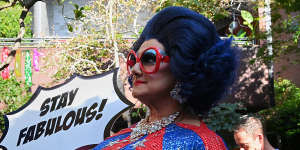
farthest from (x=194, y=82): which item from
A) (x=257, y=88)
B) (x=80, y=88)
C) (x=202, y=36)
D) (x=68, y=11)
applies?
(x=68, y=11)

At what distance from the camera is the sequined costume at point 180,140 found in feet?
4.70

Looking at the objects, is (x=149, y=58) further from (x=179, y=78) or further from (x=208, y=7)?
(x=208, y=7)

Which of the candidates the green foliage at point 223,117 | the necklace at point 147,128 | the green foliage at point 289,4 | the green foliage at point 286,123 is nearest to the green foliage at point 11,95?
the green foliage at point 223,117

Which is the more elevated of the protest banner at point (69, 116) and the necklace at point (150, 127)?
the necklace at point (150, 127)

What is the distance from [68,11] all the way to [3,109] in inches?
524

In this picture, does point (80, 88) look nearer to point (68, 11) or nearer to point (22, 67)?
point (22, 67)

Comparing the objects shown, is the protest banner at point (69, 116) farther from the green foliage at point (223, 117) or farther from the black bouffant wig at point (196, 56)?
the green foliage at point (223, 117)

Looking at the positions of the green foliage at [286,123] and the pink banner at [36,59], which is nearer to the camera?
the green foliage at [286,123]

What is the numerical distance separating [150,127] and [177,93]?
20 centimetres

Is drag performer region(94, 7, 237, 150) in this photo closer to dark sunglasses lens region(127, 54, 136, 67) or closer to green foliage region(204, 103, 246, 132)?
dark sunglasses lens region(127, 54, 136, 67)

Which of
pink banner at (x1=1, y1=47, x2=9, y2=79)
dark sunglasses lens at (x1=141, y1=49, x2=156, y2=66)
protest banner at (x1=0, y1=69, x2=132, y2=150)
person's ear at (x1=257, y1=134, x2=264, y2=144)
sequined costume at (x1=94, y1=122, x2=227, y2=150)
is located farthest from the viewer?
pink banner at (x1=1, y1=47, x2=9, y2=79)

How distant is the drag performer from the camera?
147 cm

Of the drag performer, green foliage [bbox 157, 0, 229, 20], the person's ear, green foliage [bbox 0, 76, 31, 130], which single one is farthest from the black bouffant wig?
green foliage [bbox 0, 76, 31, 130]

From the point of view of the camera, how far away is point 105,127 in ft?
11.4
